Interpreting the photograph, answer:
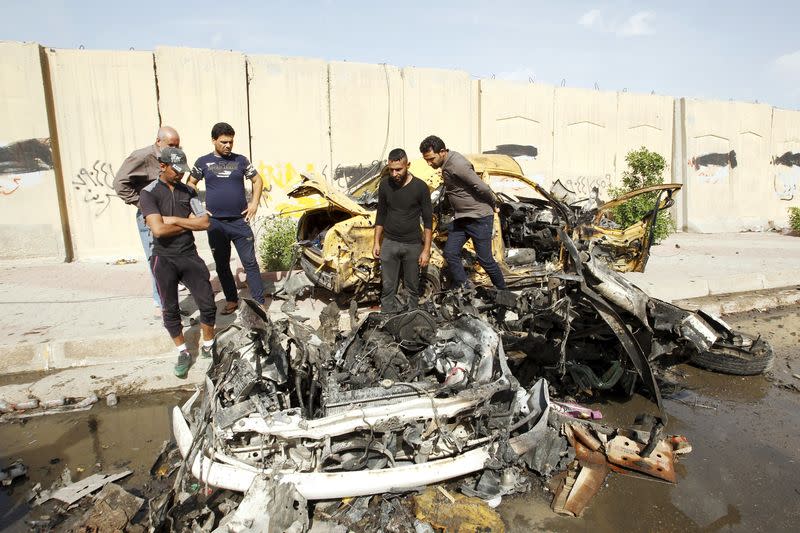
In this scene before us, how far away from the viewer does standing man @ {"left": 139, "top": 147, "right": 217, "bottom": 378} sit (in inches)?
136

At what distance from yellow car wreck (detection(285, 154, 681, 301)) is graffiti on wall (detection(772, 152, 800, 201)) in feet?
41.5

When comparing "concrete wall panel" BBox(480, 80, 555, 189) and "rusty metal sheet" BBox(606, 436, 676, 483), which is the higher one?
"concrete wall panel" BBox(480, 80, 555, 189)

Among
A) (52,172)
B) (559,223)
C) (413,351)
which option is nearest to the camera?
(413,351)

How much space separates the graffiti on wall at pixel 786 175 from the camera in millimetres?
15297

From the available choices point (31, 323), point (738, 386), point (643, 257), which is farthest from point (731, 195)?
point (31, 323)

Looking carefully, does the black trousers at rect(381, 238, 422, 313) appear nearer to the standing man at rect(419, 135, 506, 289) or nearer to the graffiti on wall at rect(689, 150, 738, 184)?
the standing man at rect(419, 135, 506, 289)

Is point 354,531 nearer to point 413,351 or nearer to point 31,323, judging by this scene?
point 413,351

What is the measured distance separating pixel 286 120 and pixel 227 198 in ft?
18.1

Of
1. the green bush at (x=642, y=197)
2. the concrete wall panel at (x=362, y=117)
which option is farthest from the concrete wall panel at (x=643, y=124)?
the concrete wall panel at (x=362, y=117)

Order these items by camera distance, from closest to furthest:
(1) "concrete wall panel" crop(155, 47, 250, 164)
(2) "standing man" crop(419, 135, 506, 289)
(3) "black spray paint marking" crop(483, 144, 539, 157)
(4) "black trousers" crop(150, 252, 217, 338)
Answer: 1. (4) "black trousers" crop(150, 252, 217, 338)
2. (2) "standing man" crop(419, 135, 506, 289)
3. (1) "concrete wall panel" crop(155, 47, 250, 164)
4. (3) "black spray paint marking" crop(483, 144, 539, 157)

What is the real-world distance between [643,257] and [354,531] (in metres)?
5.51

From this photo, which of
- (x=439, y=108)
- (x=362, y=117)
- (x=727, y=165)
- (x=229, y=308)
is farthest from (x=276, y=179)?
(x=727, y=165)

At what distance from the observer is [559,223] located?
244 inches

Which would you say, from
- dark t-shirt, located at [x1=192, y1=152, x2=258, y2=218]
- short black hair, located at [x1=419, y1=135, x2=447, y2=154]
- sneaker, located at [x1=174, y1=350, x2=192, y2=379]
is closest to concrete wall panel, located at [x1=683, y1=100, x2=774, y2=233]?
short black hair, located at [x1=419, y1=135, x2=447, y2=154]
